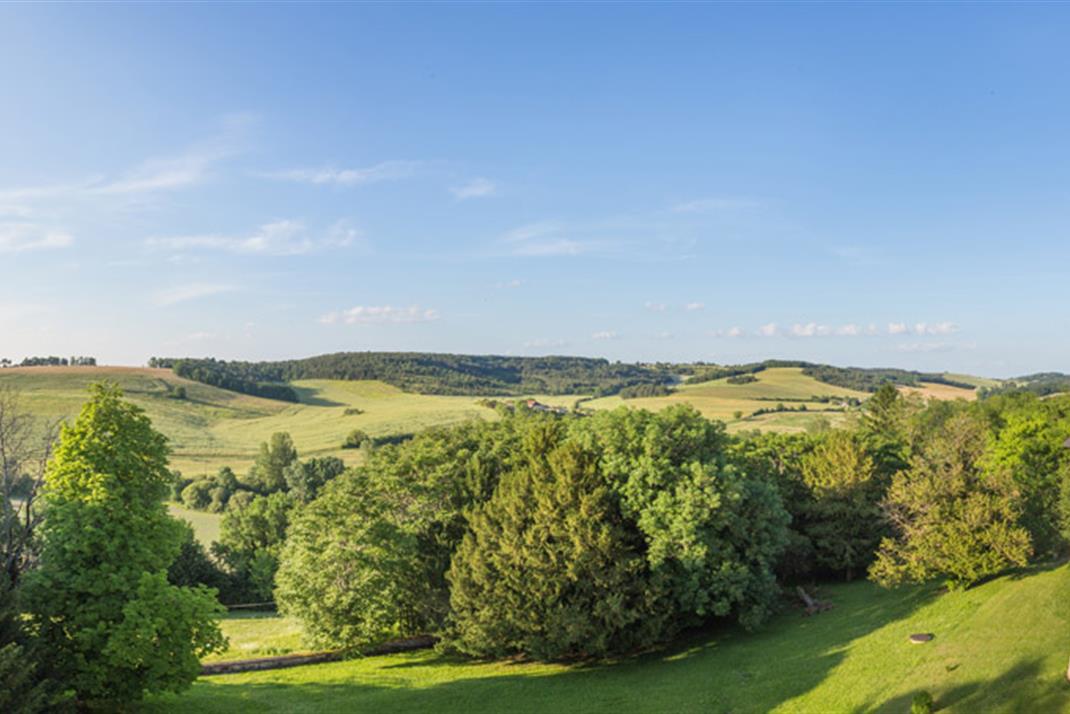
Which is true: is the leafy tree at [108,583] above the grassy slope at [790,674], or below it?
above

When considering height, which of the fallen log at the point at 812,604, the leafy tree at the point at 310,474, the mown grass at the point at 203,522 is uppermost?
the fallen log at the point at 812,604

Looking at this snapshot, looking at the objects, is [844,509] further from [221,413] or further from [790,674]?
[221,413]

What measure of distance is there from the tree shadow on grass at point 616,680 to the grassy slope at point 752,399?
10126 cm

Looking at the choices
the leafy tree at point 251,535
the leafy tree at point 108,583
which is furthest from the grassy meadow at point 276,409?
the leafy tree at point 108,583

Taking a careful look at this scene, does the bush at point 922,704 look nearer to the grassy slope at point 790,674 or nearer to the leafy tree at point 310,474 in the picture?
the grassy slope at point 790,674

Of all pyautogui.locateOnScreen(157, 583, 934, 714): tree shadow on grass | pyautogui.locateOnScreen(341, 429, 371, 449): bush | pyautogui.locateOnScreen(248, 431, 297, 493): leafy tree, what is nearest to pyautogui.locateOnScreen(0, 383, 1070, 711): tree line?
pyautogui.locateOnScreen(157, 583, 934, 714): tree shadow on grass

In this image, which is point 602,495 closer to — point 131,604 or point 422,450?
point 422,450

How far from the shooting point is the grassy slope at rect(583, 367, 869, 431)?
14156cm

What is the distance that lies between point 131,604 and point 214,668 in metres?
16.9

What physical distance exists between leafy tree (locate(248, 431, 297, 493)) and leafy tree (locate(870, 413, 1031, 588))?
89.3 metres

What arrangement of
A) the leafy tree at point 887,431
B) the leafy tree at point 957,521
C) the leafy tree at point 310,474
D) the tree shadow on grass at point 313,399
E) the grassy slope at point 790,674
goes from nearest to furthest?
1. the grassy slope at point 790,674
2. the leafy tree at point 957,521
3. the leafy tree at point 887,431
4. the leafy tree at point 310,474
5. the tree shadow on grass at point 313,399

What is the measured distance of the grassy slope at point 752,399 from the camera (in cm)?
14156

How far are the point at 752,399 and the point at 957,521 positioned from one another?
139256 millimetres

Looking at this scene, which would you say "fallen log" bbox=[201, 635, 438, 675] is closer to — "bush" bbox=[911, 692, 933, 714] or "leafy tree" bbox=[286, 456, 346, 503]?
"bush" bbox=[911, 692, 933, 714]
